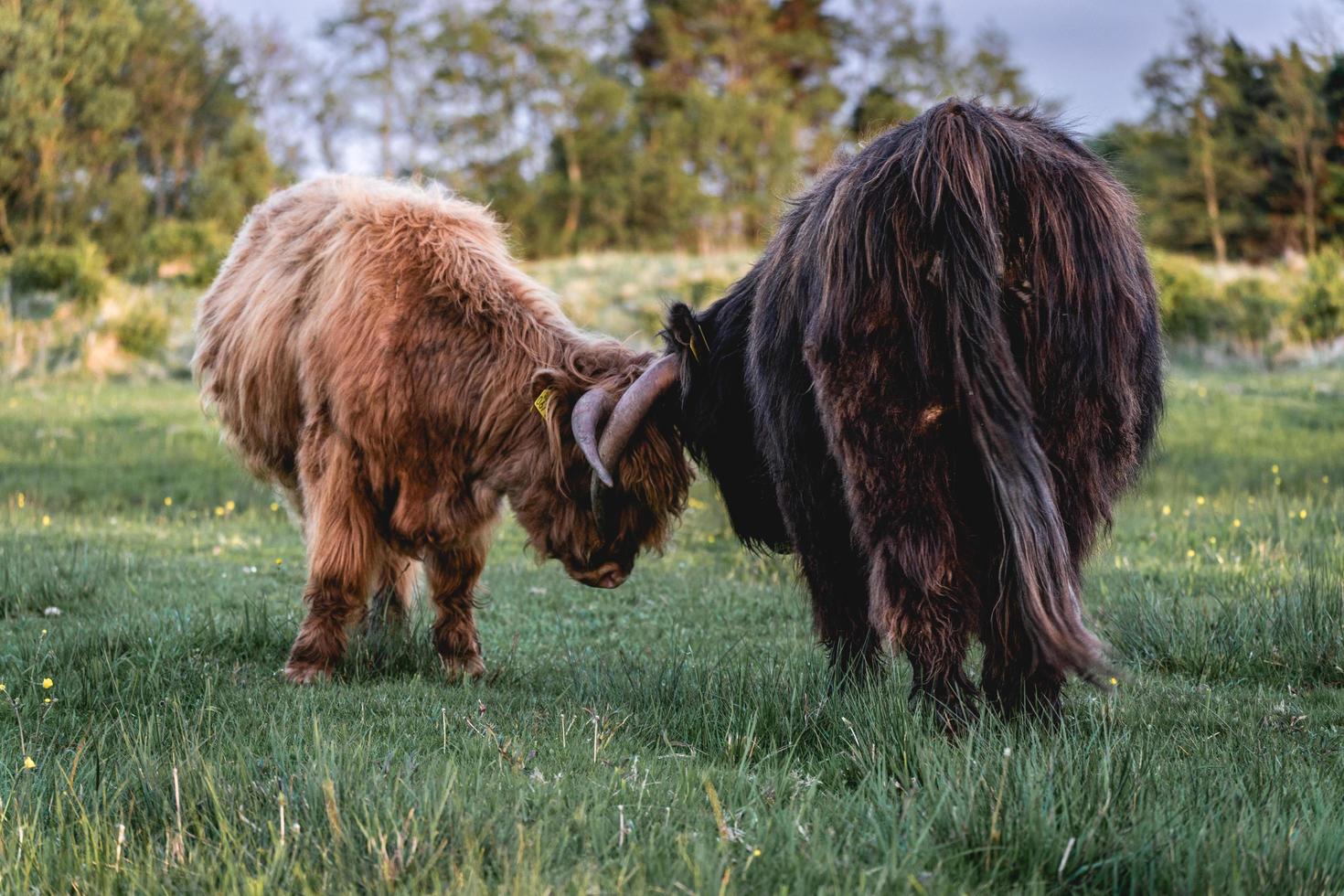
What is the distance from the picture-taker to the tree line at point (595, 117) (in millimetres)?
32156

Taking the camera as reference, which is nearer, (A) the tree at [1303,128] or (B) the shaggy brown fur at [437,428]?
(B) the shaggy brown fur at [437,428]

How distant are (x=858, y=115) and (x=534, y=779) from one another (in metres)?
46.1

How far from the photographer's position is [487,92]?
42000mm

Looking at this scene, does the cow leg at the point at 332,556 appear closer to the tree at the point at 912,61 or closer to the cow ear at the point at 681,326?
the cow ear at the point at 681,326

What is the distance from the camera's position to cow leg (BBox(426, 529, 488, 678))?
5039mm

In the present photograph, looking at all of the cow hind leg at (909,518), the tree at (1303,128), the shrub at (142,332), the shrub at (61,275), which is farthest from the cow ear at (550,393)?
the tree at (1303,128)

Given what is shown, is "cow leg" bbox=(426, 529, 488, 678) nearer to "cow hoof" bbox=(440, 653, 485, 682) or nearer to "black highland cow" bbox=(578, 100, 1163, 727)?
"cow hoof" bbox=(440, 653, 485, 682)

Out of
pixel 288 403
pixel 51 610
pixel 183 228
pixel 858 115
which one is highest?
pixel 858 115

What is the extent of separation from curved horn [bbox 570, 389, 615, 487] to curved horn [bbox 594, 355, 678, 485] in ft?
0.11

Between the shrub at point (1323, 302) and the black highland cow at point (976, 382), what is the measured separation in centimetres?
2032

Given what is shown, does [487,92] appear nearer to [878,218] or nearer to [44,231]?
[44,231]

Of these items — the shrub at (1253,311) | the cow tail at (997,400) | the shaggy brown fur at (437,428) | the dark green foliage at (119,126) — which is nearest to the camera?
the cow tail at (997,400)

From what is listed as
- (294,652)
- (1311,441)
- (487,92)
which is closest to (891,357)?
(294,652)

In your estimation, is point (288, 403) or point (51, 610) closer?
point (288, 403)
